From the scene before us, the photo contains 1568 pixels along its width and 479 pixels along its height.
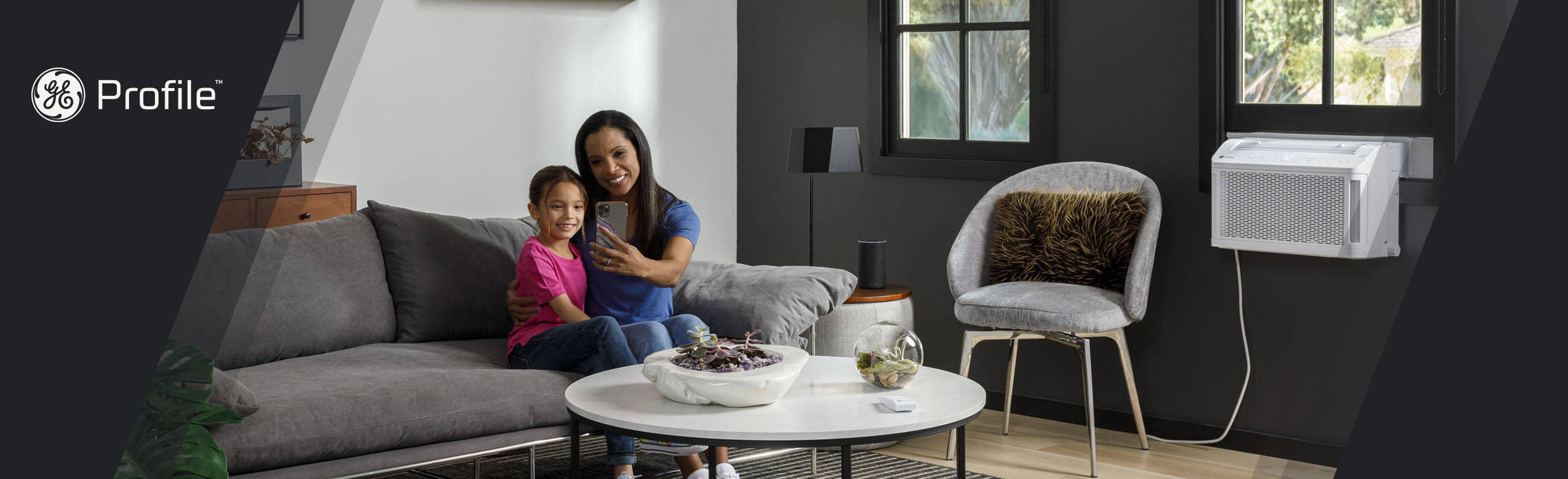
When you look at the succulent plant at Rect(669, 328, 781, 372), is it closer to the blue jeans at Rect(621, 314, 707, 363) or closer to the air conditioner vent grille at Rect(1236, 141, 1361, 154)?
the blue jeans at Rect(621, 314, 707, 363)

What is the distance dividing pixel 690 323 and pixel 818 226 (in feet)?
5.39

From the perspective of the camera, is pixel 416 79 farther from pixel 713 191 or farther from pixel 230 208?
pixel 230 208

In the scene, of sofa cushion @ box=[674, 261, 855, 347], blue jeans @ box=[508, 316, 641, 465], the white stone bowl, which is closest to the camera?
the white stone bowl

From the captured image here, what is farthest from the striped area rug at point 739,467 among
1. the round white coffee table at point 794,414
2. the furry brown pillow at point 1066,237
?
the round white coffee table at point 794,414

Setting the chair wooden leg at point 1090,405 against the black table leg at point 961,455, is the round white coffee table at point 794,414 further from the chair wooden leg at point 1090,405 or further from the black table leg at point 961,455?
the chair wooden leg at point 1090,405

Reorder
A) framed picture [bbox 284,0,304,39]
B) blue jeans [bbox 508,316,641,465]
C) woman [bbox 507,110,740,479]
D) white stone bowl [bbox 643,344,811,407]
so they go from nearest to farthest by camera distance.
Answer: framed picture [bbox 284,0,304,39] < white stone bowl [bbox 643,344,811,407] < blue jeans [bbox 508,316,641,465] < woman [bbox 507,110,740,479]

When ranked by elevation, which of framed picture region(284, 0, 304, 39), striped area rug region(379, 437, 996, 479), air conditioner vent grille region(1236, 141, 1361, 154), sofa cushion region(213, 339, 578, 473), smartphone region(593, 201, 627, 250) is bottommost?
striped area rug region(379, 437, 996, 479)

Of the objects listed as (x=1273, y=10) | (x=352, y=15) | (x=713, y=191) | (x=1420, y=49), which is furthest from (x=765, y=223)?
(x=352, y=15)

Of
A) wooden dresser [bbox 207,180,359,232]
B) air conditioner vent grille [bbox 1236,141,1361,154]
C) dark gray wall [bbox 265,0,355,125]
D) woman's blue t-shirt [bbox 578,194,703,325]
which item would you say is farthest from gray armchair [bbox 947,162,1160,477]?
dark gray wall [bbox 265,0,355,125]

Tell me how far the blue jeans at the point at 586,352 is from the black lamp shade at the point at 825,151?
1.13 m

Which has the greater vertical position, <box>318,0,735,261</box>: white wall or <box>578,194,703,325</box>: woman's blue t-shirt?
<box>318,0,735,261</box>: white wall

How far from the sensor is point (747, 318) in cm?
331

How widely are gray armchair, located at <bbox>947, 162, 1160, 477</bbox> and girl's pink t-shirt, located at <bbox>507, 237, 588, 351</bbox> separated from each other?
100 cm

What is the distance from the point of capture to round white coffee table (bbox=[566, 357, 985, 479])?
2.24 metres
